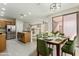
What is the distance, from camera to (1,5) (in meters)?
2.35

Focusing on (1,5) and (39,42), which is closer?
(1,5)

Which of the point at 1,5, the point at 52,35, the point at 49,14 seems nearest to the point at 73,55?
the point at 52,35

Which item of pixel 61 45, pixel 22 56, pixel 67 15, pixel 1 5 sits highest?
pixel 1 5

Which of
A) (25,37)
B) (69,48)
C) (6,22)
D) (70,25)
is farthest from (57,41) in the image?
(6,22)

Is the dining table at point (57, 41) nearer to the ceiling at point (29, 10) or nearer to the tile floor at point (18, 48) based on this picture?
the tile floor at point (18, 48)

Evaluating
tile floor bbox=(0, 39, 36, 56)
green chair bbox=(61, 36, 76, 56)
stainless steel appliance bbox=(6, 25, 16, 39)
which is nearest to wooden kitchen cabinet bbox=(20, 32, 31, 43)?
tile floor bbox=(0, 39, 36, 56)

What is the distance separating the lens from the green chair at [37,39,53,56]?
2.50 m

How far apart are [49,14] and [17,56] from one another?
4.05ft

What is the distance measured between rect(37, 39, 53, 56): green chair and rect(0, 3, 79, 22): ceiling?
0.59 meters

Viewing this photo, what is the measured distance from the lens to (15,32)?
2.52 m

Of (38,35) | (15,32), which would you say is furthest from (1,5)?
(38,35)

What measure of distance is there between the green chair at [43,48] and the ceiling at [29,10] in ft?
1.94

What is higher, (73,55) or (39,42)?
(39,42)

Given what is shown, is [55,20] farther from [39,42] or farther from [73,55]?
[73,55]
